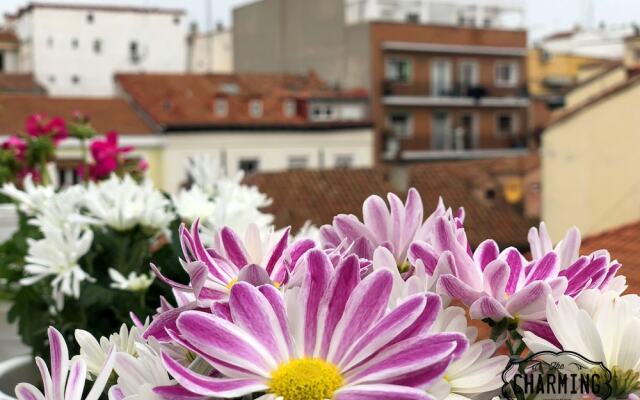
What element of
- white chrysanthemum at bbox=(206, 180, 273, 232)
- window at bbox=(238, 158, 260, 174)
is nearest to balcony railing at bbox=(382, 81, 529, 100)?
window at bbox=(238, 158, 260, 174)

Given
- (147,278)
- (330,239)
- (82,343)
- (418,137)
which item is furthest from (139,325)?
(418,137)

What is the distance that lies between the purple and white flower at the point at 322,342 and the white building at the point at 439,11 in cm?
2258

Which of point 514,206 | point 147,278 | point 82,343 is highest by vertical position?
point 82,343

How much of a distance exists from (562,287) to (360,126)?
2128 centimetres


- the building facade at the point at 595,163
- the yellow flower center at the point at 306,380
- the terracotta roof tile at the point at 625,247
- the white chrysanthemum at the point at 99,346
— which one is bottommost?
the building facade at the point at 595,163

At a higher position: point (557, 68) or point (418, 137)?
point (557, 68)

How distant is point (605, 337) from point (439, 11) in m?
24.6

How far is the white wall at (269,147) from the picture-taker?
64.9ft

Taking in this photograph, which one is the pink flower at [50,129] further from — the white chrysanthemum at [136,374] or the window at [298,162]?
the window at [298,162]

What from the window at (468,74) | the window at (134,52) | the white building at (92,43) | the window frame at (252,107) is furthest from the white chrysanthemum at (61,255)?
the window at (134,52)

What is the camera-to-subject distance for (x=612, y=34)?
64.4ft

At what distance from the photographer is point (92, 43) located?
2738 cm

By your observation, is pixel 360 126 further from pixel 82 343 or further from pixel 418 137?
pixel 82 343

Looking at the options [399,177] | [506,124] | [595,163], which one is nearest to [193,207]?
[595,163]
